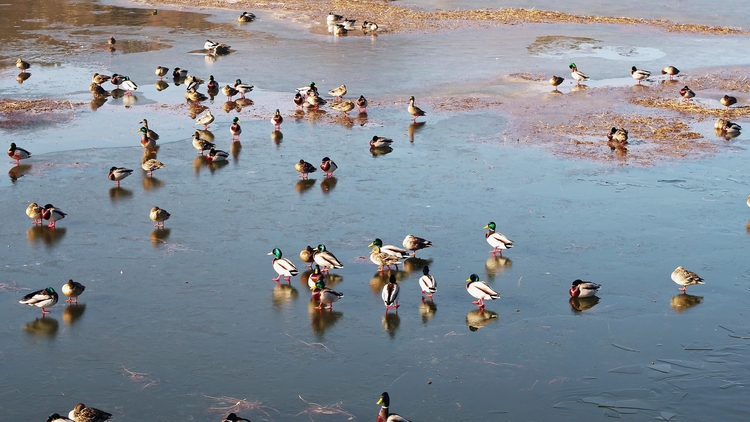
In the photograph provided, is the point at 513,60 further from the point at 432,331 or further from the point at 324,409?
the point at 324,409

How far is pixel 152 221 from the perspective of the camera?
19.6m

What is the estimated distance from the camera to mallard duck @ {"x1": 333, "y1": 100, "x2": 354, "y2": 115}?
28.5m

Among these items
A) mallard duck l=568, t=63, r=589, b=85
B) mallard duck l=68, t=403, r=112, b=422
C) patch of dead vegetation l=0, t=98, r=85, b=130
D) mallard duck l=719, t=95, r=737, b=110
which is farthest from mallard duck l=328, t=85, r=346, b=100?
mallard duck l=68, t=403, r=112, b=422

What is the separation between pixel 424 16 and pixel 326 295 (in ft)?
115

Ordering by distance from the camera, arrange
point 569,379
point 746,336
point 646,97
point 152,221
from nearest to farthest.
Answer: point 569,379 < point 746,336 < point 152,221 < point 646,97

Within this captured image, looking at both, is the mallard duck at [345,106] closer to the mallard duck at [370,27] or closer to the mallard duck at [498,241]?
the mallard duck at [498,241]

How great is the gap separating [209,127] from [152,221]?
8274mm

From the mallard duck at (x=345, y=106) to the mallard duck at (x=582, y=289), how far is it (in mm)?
14206

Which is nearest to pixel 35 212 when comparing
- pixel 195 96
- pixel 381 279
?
pixel 381 279

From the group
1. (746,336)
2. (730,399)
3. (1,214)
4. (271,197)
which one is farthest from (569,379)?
(1,214)

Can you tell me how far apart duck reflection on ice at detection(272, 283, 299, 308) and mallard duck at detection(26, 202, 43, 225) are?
244 inches

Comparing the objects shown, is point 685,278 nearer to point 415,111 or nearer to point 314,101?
point 415,111

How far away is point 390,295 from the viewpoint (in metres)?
15.4

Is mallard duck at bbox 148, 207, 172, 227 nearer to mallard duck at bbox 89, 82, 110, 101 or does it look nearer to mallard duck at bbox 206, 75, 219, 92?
mallard duck at bbox 206, 75, 219, 92
